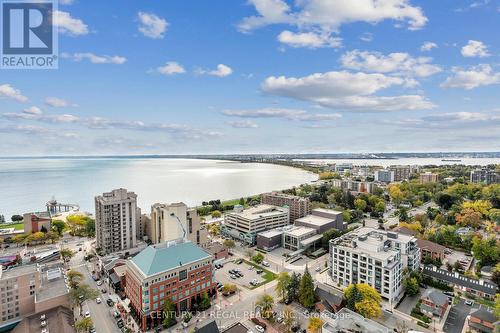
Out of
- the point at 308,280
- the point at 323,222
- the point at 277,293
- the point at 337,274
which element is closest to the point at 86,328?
the point at 277,293

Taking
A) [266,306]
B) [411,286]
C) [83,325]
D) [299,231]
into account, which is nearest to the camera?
[83,325]

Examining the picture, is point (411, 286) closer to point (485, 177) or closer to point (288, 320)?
point (288, 320)

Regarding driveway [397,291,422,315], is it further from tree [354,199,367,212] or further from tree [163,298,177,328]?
tree [354,199,367,212]

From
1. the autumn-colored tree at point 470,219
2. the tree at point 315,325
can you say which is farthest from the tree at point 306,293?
the autumn-colored tree at point 470,219

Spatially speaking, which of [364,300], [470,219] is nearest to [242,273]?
[364,300]

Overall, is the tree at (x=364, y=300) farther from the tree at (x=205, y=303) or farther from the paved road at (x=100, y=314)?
the paved road at (x=100, y=314)

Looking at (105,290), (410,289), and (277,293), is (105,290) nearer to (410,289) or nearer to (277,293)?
(277,293)

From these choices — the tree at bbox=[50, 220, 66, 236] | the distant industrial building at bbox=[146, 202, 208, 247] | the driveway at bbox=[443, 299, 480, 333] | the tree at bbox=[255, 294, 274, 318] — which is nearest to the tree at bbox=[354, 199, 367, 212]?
the driveway at bbox=[443, 299, 480, 333]
